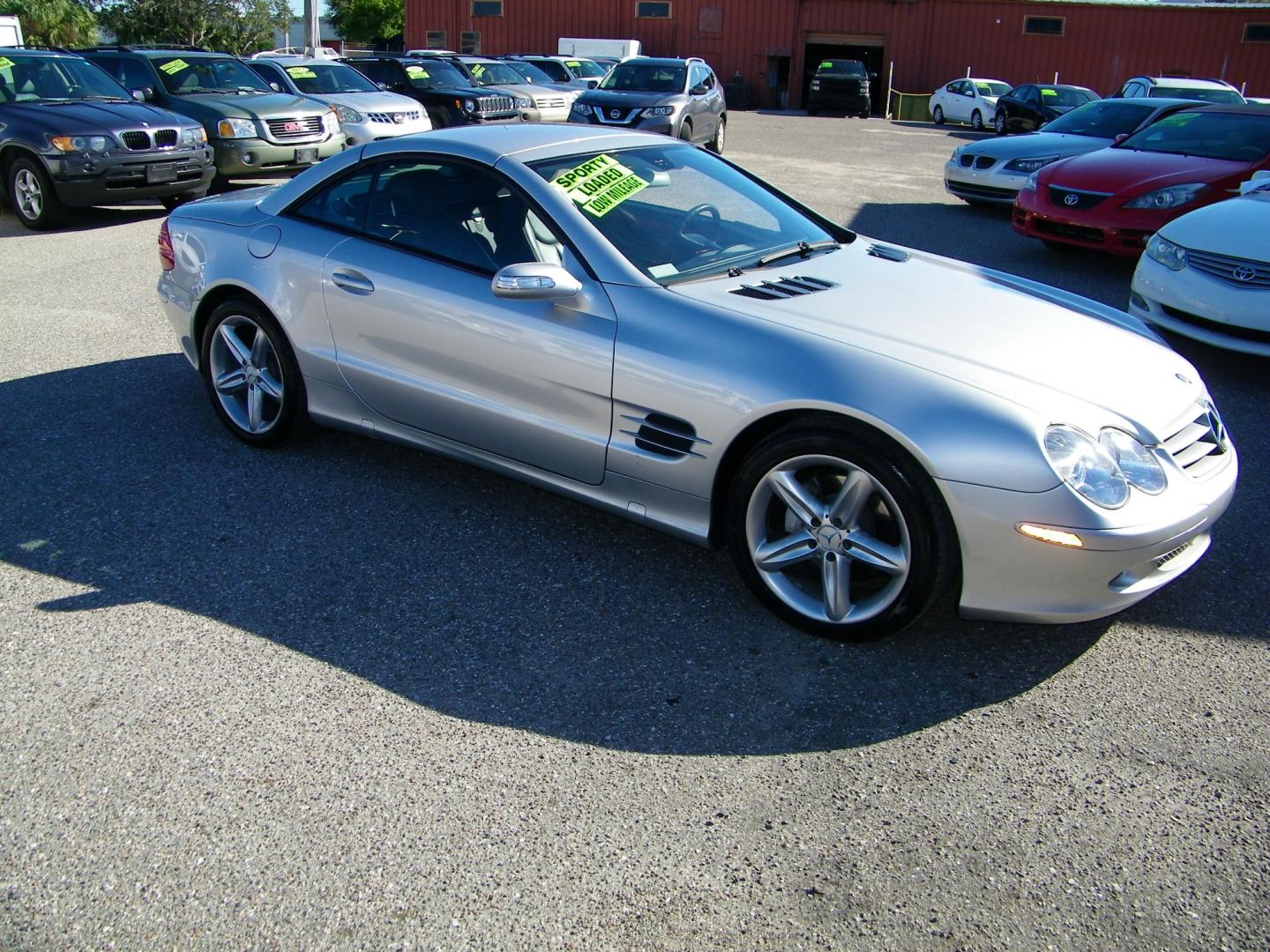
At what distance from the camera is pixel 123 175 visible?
10.4 meters

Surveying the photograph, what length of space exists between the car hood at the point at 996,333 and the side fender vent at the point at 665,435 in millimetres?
438

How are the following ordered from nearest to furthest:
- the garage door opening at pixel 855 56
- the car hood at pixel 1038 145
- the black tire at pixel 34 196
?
the black tire at pixel 34 196, the car hood at pixel 1038 145, the garage door opening at pixel 855 56

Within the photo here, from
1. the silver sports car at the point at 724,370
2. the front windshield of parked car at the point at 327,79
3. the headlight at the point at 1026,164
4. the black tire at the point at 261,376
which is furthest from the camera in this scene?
the front windshield of parked car at the point at 327,79

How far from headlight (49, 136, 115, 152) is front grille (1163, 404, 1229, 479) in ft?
33.1

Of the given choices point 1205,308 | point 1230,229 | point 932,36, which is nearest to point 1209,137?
point 1230,229

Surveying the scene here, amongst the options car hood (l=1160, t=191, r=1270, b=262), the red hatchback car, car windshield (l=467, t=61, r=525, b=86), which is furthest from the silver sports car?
car windshield (l=467, t=61, r=525, b=86)

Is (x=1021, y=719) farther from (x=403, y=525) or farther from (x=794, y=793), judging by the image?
(x=403, y=525)

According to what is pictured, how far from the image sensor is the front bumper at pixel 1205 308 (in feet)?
19.8

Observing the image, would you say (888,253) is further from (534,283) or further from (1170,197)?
(1170,197)

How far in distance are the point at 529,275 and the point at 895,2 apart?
40914mm

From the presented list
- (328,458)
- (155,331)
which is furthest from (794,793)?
(155,331)

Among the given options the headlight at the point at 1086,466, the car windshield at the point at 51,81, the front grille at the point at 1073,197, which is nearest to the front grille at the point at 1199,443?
the headlight at the point at 1086,466

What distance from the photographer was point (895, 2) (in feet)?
130

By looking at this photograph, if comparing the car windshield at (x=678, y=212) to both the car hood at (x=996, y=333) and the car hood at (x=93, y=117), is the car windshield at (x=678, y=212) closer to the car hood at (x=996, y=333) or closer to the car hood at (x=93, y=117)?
the car hood at (x=996, y=333)
